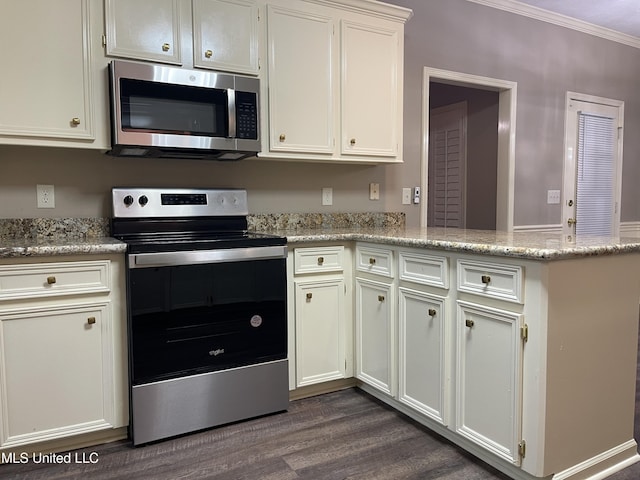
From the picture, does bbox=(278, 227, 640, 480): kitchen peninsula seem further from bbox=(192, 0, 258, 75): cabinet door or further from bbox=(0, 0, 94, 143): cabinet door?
bbox=(0, 0, 94, 143): cabinet door

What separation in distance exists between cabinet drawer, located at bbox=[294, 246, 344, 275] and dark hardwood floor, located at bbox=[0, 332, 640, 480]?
0.76m

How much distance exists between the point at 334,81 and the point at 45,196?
167 cm

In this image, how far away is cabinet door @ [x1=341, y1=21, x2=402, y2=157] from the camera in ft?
9.28

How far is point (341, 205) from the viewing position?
10.6ft

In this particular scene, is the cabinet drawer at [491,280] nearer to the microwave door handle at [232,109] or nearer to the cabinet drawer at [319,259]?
the cabinet drawer at [319,259]

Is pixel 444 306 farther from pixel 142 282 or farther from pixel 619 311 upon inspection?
pixel 142 282

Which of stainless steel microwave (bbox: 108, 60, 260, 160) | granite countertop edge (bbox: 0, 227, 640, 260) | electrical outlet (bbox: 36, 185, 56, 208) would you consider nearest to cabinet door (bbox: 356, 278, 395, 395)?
granite countertop edge (bbox: 0, 227, 640, 260)

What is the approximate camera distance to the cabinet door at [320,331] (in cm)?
255

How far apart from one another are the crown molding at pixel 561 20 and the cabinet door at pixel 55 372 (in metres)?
3.50

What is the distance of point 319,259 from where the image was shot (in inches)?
102

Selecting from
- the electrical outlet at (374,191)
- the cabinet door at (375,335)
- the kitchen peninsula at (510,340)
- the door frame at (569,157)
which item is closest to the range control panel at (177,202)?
the kitchen peninsula at (510,340)

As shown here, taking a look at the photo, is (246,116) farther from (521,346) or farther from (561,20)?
(561,20)

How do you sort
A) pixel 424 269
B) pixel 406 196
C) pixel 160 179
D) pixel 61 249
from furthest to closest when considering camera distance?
pixel 406 196, pixel 160 179, pixel 424 269, pixel 61 249

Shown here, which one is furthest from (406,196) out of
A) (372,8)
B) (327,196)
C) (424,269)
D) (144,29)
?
(144,29)
